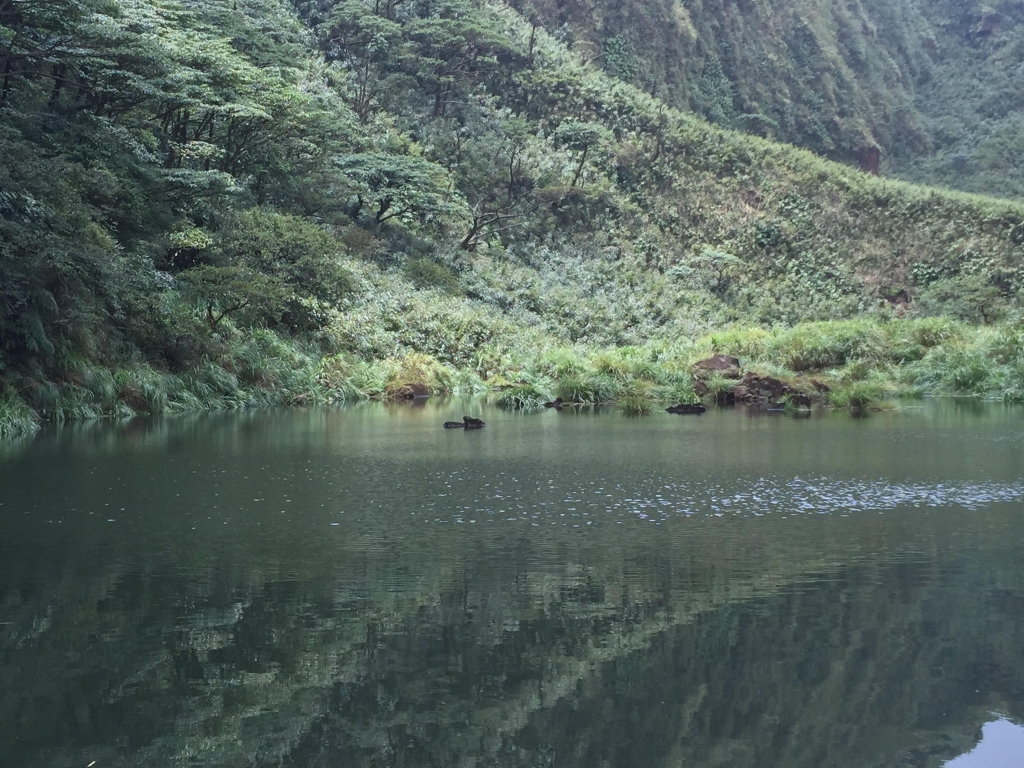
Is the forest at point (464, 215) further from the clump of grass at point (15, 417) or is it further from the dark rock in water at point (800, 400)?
the dark rock in water at point (800, 400)

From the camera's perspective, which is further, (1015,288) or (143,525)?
(1015,288)

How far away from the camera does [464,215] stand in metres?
43.8

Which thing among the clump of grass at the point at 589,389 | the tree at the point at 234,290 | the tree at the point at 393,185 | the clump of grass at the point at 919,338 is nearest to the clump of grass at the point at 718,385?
the clump of grass at the point at 589,389

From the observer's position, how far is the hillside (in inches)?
2539

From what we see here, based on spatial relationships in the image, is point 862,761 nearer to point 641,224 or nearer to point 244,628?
point 244,628

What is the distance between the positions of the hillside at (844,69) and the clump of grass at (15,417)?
48.0m

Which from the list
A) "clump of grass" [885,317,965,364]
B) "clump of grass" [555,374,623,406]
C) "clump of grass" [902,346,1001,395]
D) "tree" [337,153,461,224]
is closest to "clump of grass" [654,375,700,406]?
"clump of grass" [555,374,623,406]

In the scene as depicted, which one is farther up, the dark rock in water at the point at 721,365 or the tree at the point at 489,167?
the tree at the point at 489,167

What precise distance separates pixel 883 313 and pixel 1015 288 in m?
6.50

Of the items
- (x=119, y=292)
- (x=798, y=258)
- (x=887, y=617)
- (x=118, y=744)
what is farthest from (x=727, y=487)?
(x=798, y=258)

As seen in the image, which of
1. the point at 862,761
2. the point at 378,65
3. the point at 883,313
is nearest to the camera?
the point at 862,761

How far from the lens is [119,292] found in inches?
805

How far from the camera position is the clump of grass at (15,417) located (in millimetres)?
17109

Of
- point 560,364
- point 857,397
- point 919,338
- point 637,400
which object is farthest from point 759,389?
point 919,338
